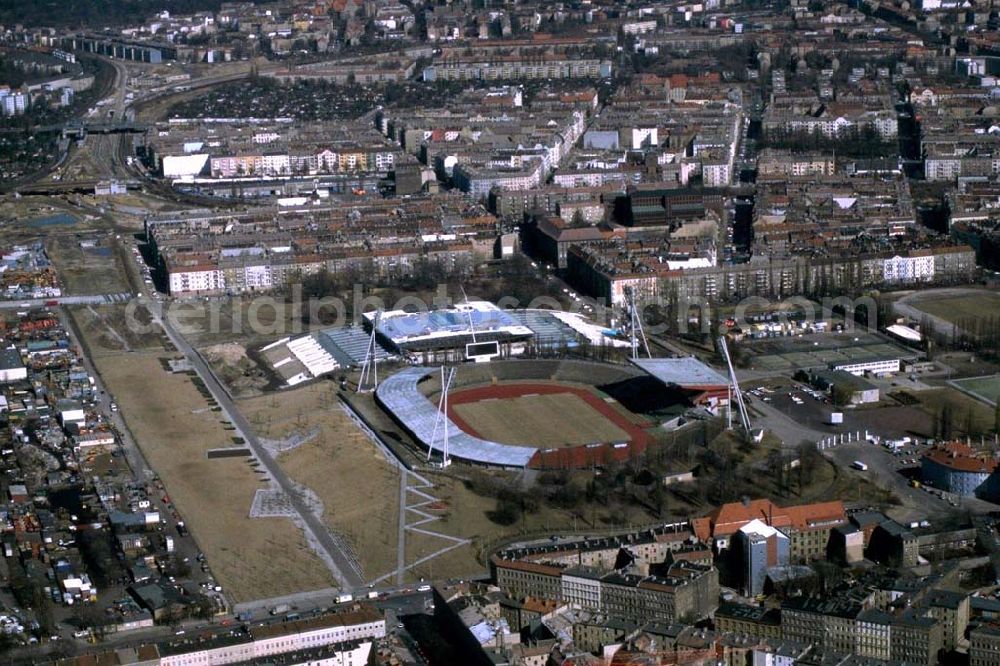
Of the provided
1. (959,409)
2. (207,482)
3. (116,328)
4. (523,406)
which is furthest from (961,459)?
Answer: (116,328)

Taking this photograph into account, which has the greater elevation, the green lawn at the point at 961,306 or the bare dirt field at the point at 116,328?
the green lawn at the point at 961,306

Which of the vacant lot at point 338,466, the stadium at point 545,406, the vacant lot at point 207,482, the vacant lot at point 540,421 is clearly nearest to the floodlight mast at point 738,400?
the stadium at point 545,406

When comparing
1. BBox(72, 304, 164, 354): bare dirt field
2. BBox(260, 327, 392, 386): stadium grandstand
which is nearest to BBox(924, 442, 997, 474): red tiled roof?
BBox(260, 327, 392, 386): stadium grandstand

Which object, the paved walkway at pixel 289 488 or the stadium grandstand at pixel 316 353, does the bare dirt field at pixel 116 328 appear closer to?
the paved walkway at pixel 289 488

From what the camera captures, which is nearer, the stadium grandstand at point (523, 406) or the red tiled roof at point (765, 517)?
the red tiled roof at point (765, 517)

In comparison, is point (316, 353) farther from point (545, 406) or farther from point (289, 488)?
point (289, 488)

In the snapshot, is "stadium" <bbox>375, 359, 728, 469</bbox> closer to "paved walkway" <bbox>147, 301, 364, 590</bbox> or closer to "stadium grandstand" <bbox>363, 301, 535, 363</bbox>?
"stadium grandstand" <bbox>363, 301, 535, 363</bbox>

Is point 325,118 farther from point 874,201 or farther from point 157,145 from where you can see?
point 874,201

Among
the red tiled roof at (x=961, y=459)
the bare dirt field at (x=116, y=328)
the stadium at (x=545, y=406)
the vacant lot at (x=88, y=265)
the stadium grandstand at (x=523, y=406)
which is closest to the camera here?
the red tiled roof at (x=961, y=459)
